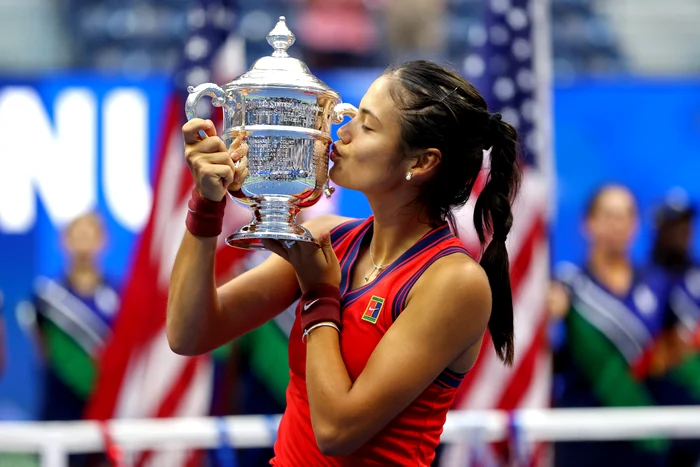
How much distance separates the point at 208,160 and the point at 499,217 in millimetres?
595

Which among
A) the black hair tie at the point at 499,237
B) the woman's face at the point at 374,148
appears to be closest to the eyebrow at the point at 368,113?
the woman's face at the point at 374,148

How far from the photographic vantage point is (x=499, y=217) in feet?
6.97

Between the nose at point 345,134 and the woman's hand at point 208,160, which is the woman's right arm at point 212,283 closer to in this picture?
the woman's hand at point 208,160

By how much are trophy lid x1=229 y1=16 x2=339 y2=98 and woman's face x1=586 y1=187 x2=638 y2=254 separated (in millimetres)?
3536

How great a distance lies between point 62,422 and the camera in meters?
5.71

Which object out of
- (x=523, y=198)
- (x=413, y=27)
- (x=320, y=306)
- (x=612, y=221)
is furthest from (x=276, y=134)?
(x=413, y=27)

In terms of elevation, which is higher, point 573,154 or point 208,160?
point 573,154

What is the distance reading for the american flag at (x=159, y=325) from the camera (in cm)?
445

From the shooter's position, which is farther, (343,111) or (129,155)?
(129,155)

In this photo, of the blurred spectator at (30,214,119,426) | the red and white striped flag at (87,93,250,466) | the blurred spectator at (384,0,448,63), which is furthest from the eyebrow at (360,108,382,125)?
the blurred spectator at (384,0,448,63)

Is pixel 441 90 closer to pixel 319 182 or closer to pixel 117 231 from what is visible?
pixel 319 182

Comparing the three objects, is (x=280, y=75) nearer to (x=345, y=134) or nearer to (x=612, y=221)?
(x=345, y=134)

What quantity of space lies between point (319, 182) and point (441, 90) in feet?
0.99

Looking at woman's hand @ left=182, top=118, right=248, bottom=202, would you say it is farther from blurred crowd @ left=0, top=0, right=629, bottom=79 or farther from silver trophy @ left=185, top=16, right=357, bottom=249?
blurred crowd @ left=0, top=0, right=629, bottom=79
